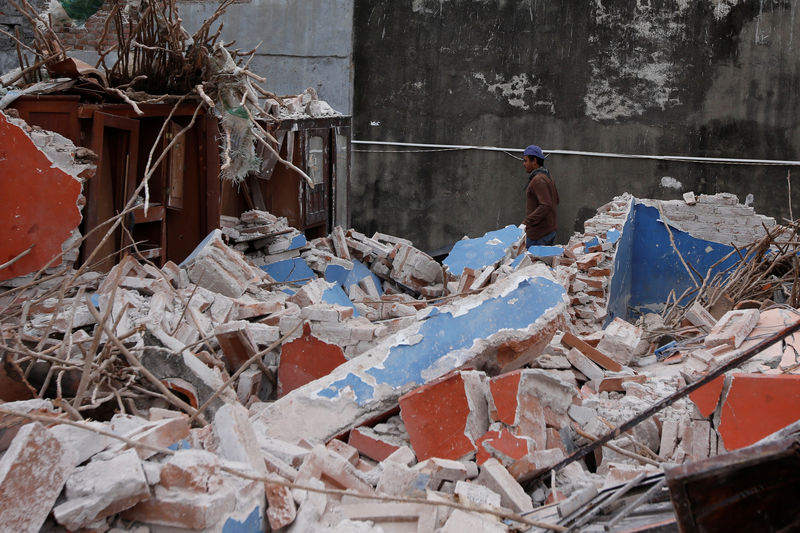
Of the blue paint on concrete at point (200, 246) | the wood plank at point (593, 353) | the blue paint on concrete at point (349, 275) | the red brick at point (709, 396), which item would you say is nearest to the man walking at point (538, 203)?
the blue paint on concrete at point (349, 275)

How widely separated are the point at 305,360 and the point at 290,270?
3.69m

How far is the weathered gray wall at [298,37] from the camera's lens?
1450 cm

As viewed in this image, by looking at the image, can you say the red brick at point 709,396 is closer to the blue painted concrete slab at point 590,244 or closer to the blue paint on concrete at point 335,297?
the blue paint on concrete at point 335,297

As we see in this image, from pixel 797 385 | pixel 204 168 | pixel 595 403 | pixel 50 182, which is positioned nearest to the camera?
pixel 797 385

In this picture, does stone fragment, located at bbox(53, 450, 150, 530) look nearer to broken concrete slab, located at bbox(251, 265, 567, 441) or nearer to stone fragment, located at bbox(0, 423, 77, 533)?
stone fragment, located at bbox(0, 423, 77, 533)

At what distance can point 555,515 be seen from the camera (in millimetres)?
3207

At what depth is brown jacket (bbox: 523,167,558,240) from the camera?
10102mm

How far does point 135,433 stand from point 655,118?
11.9 metres

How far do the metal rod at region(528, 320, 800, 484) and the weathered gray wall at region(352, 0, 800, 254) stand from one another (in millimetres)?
10449

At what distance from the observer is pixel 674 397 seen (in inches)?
121

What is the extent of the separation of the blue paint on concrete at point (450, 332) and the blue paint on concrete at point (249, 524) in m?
1.32

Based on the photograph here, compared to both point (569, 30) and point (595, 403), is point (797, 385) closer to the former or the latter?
point (595, 403)

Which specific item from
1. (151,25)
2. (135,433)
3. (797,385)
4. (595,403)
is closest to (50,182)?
(151,25)

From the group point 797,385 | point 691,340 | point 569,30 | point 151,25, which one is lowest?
point 691,340
